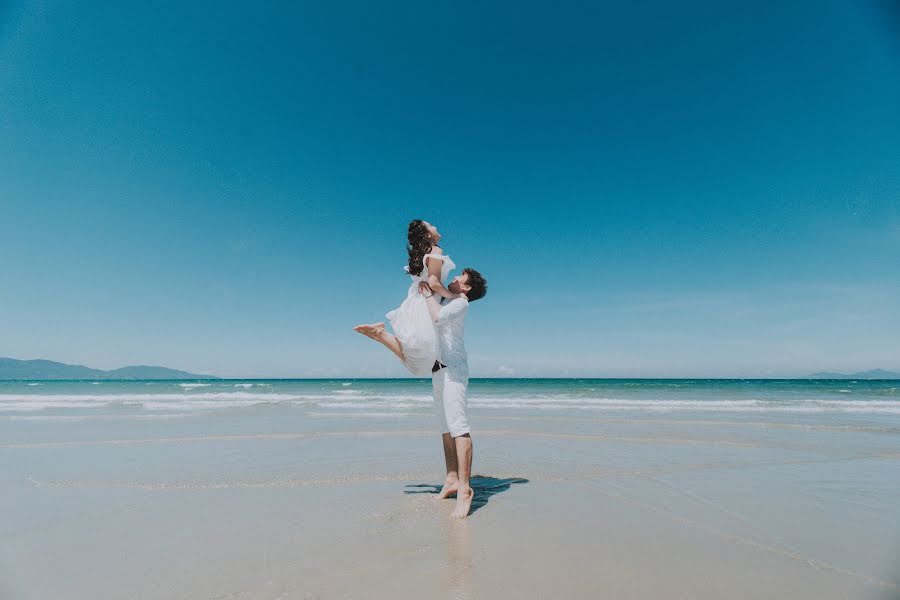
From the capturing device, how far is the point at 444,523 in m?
3.57

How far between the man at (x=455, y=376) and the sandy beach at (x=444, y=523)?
0.34m

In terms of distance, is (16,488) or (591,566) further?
(16,488)

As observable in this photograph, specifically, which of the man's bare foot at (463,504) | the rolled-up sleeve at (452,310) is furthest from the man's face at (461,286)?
the man's bare foot at (463,504)

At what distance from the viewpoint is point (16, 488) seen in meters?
4.77

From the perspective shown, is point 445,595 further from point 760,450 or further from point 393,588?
point 760,450

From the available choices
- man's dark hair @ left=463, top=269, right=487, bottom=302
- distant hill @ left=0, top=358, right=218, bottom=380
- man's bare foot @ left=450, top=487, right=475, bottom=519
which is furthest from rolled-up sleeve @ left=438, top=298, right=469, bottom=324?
distant hill @ left=0, top=358, right=218, bottom=380

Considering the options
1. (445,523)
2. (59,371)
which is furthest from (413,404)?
(59,371)

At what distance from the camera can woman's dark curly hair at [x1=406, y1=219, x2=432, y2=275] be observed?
4027 millimetres

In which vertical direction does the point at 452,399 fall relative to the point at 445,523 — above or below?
above

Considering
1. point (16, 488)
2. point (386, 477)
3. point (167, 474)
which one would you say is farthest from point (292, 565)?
point (16, 488)

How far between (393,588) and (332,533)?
3.48 feet

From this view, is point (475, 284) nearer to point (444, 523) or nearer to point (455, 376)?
point (455, 376)

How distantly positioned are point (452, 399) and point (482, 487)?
1.38 m

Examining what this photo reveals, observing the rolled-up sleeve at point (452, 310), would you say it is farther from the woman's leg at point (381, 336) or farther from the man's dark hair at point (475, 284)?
the woman's leg at point (381, 336)
